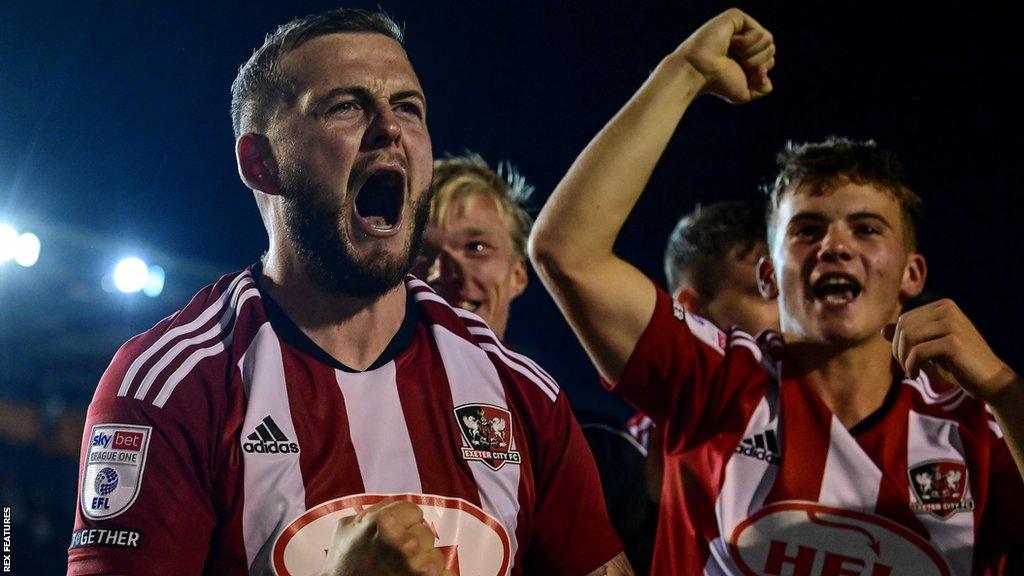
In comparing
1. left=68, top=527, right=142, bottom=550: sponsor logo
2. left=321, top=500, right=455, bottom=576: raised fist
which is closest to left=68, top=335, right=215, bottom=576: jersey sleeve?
left=68, top=527, right=142, bottom=550: sponsor logo

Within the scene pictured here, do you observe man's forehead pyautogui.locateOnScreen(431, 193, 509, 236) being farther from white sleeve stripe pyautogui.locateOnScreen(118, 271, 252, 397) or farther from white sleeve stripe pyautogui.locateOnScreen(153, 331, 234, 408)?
white sleeve stripe pyautogui.locateOnScreen(153, 331, 234, 408)

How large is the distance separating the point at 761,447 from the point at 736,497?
110 mm

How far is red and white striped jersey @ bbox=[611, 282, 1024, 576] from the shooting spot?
5.91 ft

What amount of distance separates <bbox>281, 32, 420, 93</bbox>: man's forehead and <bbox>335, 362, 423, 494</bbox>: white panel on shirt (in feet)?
1.32

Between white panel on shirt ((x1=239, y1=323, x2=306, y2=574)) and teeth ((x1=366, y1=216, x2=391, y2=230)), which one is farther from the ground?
teeth ((x1=366, y1=216, x2=391, y2=230))

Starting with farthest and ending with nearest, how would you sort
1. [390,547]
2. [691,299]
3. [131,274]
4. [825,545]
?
1. [131,274]
2. [691,299]
3. [825,545]
4. [390,547]

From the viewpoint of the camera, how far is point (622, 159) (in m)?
1.69

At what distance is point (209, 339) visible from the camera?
1376mm

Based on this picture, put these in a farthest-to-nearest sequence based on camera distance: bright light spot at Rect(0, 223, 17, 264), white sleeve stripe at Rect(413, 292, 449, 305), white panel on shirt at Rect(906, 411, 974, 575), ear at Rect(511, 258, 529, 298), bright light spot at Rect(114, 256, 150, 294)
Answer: bright light spot at Rect(114, 256, 150, 294) < bright light spot at Rect(0, 223, 17, 264) < ear at Rect(511, 258, 529, 298) < white panel on shirt at Rect(906, 411, 974, 575) < white sleeve stripe at Rect(413, 292, 449, 305)

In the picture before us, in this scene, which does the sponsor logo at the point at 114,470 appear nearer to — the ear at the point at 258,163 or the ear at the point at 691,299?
the ear at the point at 258,163

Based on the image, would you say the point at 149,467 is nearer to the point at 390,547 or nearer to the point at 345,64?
the point at 390,547

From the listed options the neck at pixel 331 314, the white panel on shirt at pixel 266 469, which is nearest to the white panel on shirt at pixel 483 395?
the neck at pixel 331 314

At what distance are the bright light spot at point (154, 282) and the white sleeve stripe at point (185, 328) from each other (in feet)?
5.33

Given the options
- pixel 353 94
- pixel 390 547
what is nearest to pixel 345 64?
pixel 353 94
